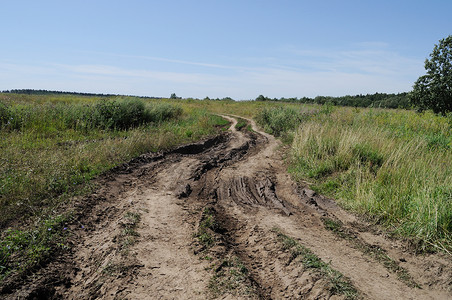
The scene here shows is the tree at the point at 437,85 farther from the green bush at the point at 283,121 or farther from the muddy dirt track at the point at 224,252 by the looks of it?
the muddy dirt track at the point at 224,252

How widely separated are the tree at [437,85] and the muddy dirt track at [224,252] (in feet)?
65.6

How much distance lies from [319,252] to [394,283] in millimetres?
936

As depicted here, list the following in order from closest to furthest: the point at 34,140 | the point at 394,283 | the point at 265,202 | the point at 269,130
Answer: the point at 394,283 < the point at 265,202 < the point at 34,140 < the point at 269,130

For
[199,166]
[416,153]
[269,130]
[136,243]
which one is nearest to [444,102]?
[269,130]

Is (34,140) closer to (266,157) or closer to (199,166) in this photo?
(199,166)

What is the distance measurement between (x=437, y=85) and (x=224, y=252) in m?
23.6

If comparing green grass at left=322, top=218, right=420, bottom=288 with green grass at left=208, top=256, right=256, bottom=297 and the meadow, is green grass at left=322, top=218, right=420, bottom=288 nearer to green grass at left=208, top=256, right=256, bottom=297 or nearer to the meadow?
the meadow

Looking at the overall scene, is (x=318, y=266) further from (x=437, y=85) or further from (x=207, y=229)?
(x=437, y=85)

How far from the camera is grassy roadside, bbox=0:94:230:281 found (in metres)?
3.98

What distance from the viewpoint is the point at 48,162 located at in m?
6.93

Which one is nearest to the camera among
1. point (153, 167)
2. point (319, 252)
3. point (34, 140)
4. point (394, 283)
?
point (394, 283)

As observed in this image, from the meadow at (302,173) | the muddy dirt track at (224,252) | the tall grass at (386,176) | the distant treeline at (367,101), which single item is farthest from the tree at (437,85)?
the muddy dirt track at (224,252)

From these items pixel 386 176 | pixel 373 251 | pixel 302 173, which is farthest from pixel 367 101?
pixel 373 251

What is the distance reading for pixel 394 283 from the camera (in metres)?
3.48
